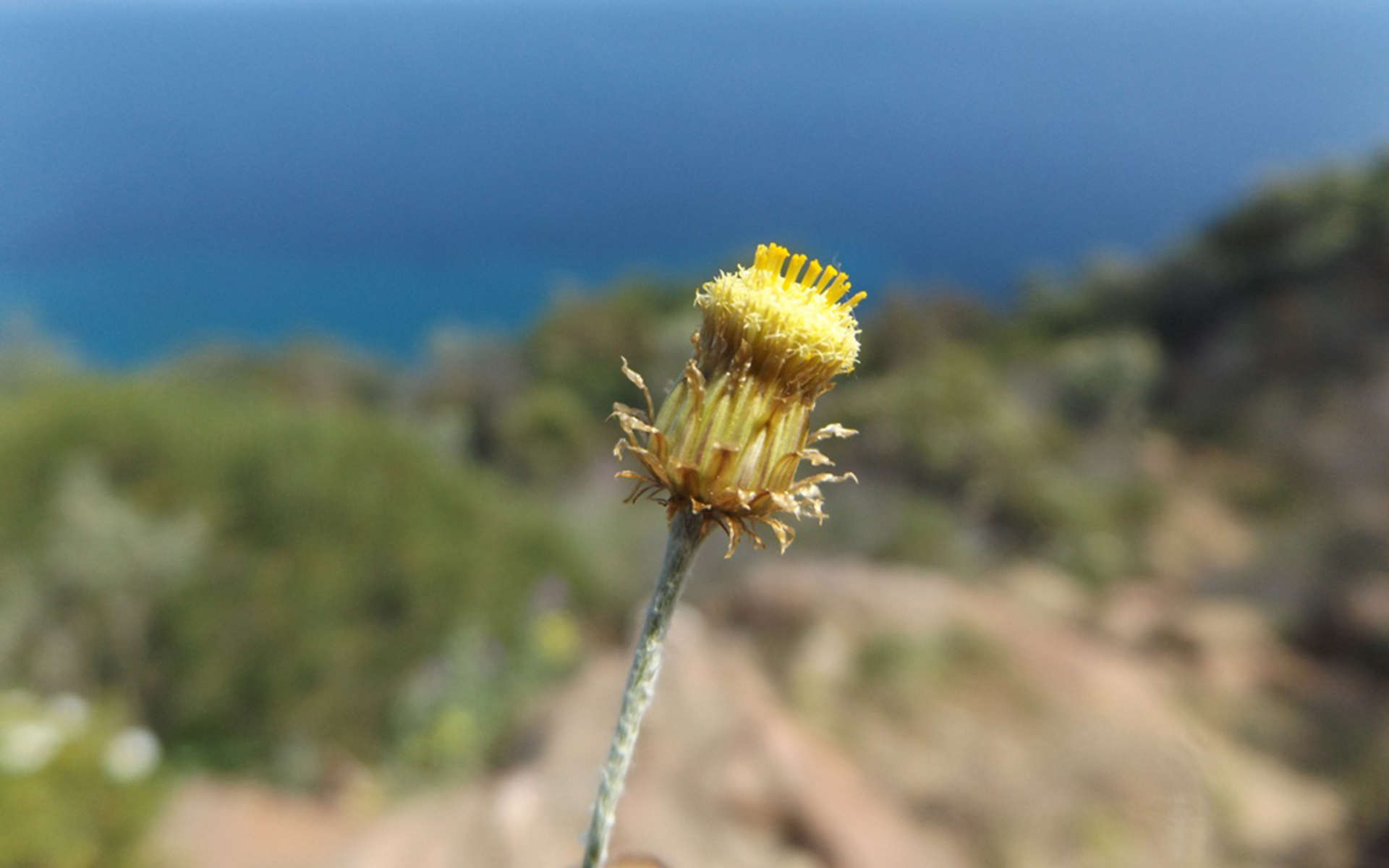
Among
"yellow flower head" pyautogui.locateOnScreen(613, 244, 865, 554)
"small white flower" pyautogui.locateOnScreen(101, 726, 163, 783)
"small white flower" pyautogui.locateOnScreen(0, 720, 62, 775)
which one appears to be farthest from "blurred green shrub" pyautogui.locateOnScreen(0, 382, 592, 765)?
"yellow flower head" pyautogui.locateOnScreen(613, 244, 865, 554)

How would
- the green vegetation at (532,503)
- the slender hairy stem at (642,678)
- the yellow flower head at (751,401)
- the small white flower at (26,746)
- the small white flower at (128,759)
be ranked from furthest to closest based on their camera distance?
the green vegetation at (532,503)
the small white flower at (128,759)
the small white flower at (26,746)
the yellow flower head at (751,401)
the slender hairy stem at (642,678)

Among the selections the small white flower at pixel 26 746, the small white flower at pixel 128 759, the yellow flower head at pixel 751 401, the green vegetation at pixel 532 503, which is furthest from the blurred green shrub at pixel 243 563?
the yellow flower head at pixel 751 401

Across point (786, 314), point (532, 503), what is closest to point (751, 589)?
point (532, 503)

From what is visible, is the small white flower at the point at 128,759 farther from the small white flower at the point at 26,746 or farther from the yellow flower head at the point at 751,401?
the yellow flower head at the point at 751,401

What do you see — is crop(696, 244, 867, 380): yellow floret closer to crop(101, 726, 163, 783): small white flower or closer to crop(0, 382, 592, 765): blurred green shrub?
crop(101, 726, 163, 783): small white flower

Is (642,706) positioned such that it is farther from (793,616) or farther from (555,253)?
(555,253)

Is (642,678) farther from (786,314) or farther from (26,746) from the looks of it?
A: (26,746)
